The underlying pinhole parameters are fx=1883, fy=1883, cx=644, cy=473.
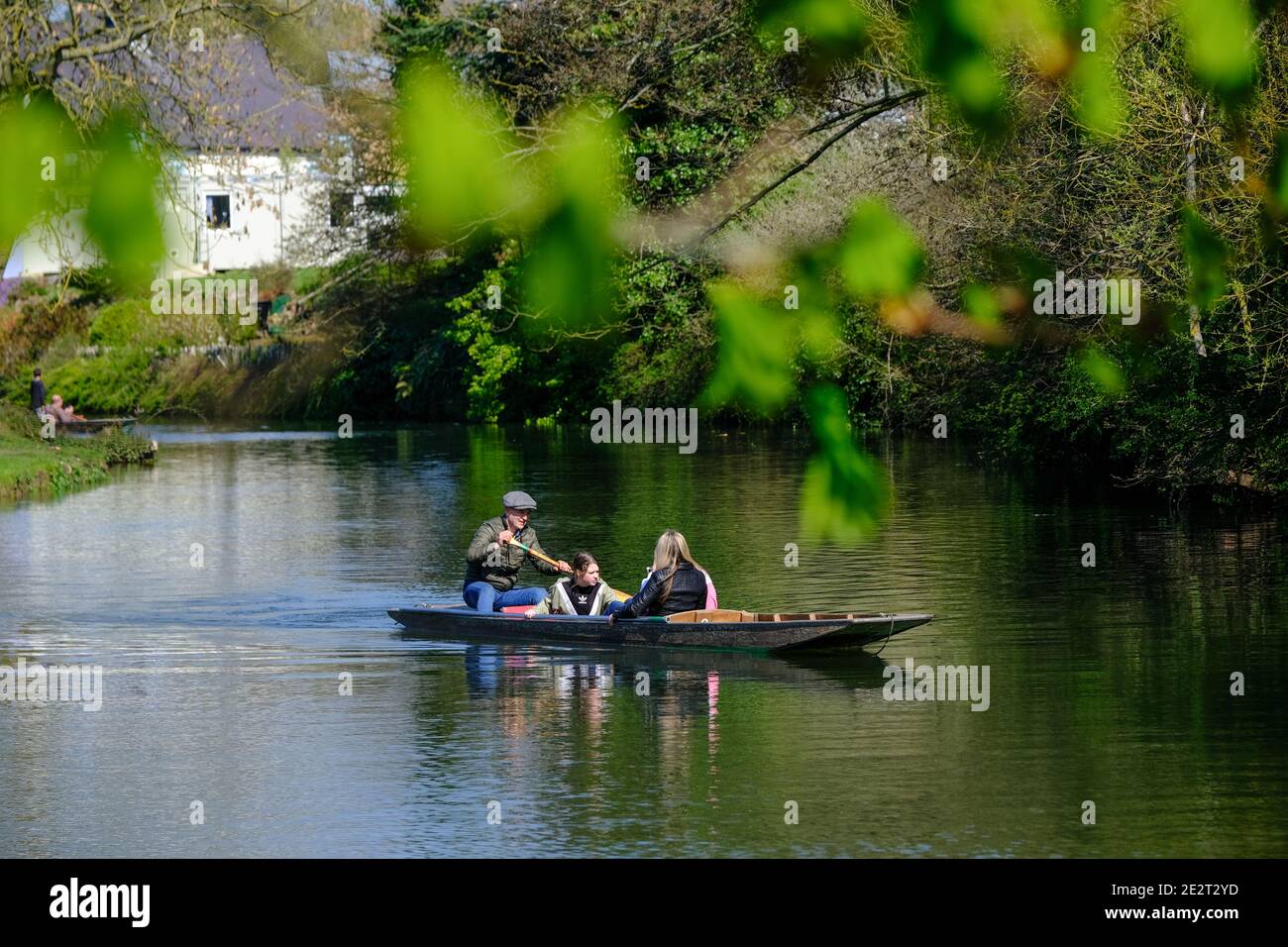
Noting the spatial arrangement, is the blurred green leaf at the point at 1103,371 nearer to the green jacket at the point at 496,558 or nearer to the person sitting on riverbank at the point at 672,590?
the person sitting on riverbank at the point at 672,590

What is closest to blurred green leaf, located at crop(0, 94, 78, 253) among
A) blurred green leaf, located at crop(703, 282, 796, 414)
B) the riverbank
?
blurred green leaf, located at crop(703, 282, 796, 414)

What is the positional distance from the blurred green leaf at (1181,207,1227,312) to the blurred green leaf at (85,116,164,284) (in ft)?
4.52

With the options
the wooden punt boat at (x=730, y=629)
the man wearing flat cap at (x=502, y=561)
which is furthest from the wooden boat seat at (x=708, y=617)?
the man wearing flat cap at (x=502, y=561)

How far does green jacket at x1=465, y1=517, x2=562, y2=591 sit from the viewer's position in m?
20.9

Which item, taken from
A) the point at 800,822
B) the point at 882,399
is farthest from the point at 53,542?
the point at 882,399

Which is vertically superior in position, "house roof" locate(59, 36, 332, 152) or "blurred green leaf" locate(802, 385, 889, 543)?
"house roof" locate(59, 36, 332, 152)

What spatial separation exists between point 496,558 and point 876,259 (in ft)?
61.8

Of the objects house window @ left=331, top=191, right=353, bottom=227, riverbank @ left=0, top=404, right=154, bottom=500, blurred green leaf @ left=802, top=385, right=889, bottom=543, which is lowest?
blurred green leaf @ left=802, top=385, right=889, bottom=543

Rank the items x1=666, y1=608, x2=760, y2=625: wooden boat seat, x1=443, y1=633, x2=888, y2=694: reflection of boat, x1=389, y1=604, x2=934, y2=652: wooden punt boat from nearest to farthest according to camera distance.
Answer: x1=443, y1=633, x2=888, y2=694: reflection of boat → x1=389, y1=604, x2=934, y2=652: wooden punt boat → x1=666, y1=608, x2=760, y2=625: wooden boat seat

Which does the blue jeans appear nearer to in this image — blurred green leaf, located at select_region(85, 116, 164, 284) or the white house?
the white house

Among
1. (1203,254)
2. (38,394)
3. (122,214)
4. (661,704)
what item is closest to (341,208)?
(122,214)
